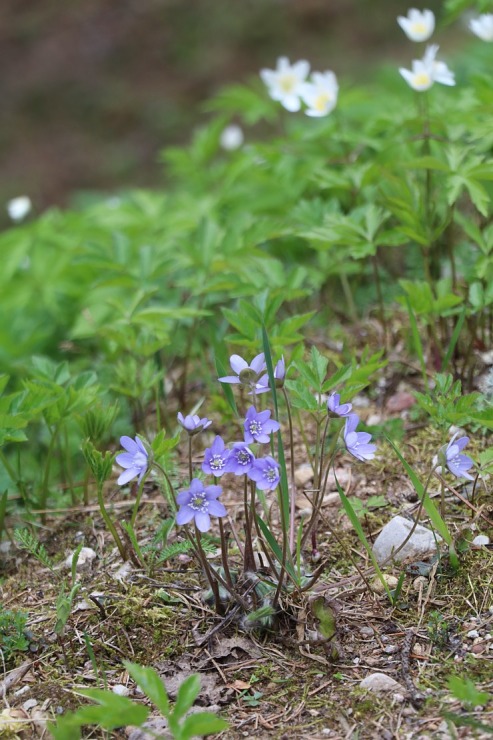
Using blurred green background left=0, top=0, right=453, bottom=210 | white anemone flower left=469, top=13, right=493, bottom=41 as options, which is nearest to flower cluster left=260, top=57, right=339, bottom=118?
white anemone flower left=469, top=13, right=493, bottom=41

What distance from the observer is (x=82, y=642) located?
1.81 m

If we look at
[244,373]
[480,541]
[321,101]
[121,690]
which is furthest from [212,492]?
[321,101]

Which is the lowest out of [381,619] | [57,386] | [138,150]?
[138,150]

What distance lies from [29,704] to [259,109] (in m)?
2.90

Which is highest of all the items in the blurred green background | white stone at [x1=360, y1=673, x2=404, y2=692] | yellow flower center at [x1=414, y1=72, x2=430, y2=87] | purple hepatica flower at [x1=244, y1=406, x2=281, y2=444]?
yellow flower center at [x1=414, y1=72, x2=430, y2=87]

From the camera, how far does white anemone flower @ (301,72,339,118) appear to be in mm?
3070

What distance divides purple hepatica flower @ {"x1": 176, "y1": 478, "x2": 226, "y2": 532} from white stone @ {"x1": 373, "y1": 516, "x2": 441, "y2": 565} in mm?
528

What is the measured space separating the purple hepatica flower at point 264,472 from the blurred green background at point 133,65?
6760 millimetres

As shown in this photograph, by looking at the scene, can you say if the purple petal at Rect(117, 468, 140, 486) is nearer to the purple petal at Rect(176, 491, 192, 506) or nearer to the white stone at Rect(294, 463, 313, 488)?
the purple petal at Rect(176, 491, 192, 506)

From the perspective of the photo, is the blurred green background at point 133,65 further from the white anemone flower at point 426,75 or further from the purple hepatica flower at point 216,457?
the purple hepatica flower at point 216,457

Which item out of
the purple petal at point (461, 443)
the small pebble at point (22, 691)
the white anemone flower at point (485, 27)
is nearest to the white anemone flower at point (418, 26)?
the white anemone flower at point (485, 27)

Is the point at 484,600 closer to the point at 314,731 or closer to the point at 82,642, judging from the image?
the point at 314,731

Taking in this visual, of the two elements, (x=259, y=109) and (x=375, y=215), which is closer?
(x=375, y=215)

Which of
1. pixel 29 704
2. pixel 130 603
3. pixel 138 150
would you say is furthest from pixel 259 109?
pixel 138 150
